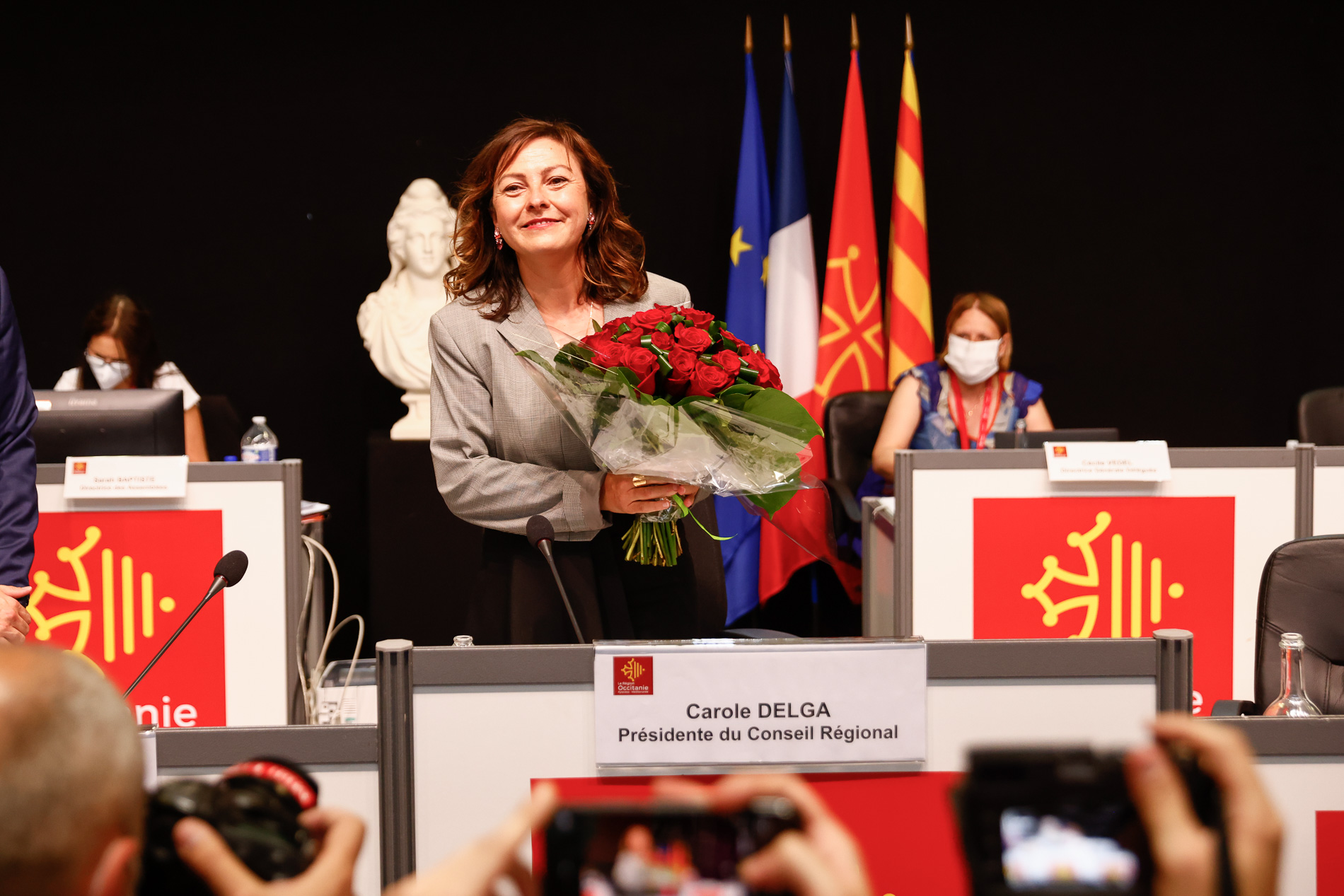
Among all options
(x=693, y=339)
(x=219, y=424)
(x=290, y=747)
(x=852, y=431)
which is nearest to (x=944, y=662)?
(x=693, y=339)

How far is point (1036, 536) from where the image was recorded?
257 centimetres

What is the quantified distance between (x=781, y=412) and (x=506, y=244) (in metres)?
0.59

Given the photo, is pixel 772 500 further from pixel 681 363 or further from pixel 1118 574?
pixel 1118 574

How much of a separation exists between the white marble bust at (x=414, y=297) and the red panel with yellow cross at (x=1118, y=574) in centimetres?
258

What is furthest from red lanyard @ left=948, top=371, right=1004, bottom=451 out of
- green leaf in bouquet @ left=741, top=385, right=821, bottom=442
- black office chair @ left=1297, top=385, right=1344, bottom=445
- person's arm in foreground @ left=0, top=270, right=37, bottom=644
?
person's arm in foreground @ left=0, top=270, right=37, bottom=644

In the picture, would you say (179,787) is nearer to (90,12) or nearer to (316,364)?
(316,364)

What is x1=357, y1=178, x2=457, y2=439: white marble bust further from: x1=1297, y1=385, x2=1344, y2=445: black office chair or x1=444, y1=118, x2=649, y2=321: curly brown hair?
x1=1297, y1=385, x2=1344, y2=445: black office chair

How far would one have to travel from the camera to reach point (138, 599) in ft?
7.82

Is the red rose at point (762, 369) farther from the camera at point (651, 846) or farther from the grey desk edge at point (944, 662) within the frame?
the camera at point (651, 846)

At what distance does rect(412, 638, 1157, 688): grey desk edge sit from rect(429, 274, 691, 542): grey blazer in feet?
1.56

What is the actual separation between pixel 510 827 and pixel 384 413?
486 cm

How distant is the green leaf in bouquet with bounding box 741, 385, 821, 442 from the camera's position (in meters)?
1.58

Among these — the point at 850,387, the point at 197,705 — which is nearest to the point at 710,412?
the point at 197,705

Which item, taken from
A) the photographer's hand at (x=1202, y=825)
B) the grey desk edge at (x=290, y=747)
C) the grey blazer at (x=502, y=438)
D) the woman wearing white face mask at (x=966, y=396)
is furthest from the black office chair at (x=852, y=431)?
the photographer's hand at (x=1202, y=825)
